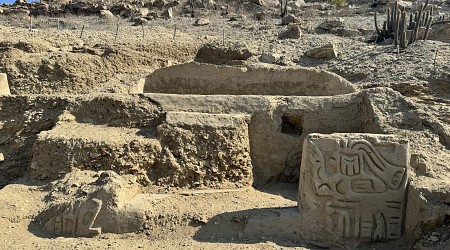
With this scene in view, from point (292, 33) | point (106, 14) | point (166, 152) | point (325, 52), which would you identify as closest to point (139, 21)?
point (106, 14)

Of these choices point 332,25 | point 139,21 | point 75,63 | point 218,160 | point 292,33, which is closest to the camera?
point 218,160

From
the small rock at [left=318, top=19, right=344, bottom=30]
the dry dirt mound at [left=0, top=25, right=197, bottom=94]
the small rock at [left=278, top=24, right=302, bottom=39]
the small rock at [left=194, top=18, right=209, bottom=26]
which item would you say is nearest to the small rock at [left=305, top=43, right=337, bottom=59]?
the small rock at [left=278, top=24, right=302, bottom=39]

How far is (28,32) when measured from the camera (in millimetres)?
14727

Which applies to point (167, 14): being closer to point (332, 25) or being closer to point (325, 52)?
point (332, 25)

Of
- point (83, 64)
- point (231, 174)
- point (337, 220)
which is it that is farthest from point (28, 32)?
point (337, 220)

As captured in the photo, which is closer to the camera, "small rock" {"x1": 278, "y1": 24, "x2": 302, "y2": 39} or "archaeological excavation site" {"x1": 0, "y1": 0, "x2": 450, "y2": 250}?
"archaeological excavation site" {"x1": 0, "y1": 0, "x2": 450, "y2": 250}

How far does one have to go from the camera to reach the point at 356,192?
5098 mm

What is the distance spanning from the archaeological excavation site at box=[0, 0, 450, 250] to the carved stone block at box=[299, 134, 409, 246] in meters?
0.01

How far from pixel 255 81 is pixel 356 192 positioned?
4206mm

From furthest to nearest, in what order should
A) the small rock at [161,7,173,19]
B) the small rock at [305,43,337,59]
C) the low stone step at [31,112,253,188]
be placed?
the small rock at [161,7,173,19] → the small rock at [305,43,337,59] → the low stone step at [31,112,253,188]

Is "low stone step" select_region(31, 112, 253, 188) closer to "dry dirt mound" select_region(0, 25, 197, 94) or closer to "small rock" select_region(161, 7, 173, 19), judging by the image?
"dry dirt mound" select_region(0, 25, 197, 94)

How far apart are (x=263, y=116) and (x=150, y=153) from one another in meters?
1.72

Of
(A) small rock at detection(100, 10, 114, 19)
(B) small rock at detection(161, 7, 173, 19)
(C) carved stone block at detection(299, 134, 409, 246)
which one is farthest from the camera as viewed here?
(B) small rock at detection(161, 7, 173, 19)

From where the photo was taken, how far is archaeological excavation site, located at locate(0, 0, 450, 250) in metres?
5.08
